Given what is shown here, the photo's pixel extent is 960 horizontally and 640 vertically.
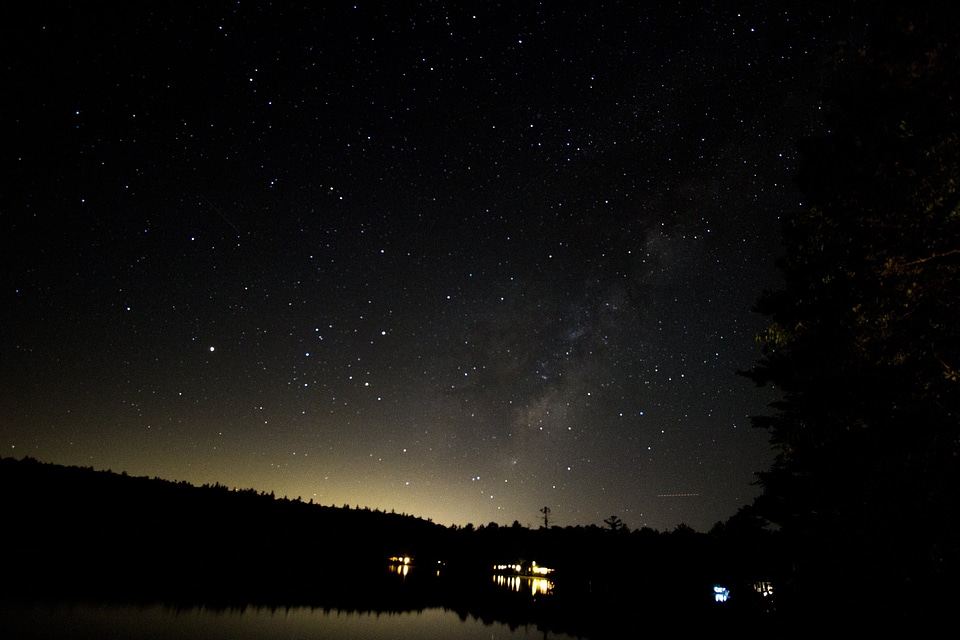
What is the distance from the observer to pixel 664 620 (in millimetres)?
21078

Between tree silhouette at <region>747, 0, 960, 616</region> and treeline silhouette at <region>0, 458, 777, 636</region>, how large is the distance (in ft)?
25.8

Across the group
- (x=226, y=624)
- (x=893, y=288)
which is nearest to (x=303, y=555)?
(x=226, y=624)

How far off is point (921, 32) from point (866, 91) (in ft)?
2.43

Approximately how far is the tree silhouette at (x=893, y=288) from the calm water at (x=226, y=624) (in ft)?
40.8

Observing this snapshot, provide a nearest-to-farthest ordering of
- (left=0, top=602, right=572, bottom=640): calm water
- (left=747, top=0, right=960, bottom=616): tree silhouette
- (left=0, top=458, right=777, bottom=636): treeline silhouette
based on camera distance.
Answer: (left=747, top=0, right=960, bottom=616): tree silhouette → (left=0, top=602, right=572, bottom=640): calm water → (left=0, top=458, right=777, bottom=636): treeline silhouette

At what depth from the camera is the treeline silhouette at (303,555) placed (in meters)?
18.8

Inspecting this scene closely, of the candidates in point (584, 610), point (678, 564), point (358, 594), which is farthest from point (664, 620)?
point (358, 594)

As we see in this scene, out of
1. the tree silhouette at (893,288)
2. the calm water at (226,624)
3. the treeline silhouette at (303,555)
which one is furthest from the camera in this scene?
the treeline silhouette at (303,555)

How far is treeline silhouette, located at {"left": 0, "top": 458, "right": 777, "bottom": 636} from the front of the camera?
18.8 metres

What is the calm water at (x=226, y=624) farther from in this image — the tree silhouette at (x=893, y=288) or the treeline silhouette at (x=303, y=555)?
the tree silhouette at (x=893, y=288)

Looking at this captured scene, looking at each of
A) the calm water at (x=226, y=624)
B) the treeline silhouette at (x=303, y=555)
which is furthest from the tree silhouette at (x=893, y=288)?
the calm water at (x=226, y=624)

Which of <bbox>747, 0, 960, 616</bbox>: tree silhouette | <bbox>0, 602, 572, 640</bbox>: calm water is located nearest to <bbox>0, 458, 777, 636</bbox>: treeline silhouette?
<bbox>0, 602, 572, 640</bbox>: calm water

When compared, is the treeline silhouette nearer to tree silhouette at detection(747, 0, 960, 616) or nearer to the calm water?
the calm water

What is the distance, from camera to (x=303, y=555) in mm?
44531
